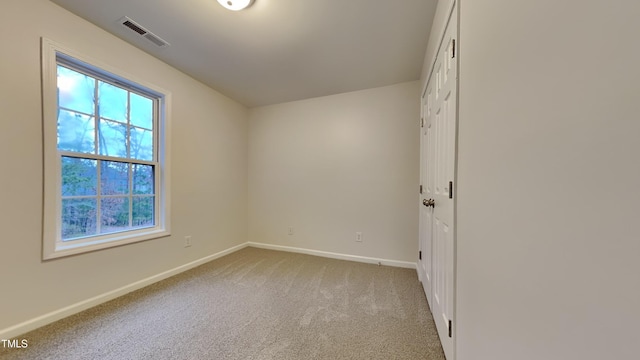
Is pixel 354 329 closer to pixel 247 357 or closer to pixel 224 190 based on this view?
pixel 247 357

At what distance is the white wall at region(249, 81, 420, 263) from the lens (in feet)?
8.98

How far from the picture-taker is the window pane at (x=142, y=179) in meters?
2.25

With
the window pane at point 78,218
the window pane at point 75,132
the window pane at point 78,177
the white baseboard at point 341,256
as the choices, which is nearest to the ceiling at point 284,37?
the window pane at point 75,132

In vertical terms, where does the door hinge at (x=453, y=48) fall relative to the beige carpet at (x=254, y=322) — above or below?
above

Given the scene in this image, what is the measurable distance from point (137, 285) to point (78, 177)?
1.11 metres

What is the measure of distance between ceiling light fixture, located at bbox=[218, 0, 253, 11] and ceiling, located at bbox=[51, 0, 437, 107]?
6 centimetres

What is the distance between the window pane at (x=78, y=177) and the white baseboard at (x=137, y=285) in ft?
2.91

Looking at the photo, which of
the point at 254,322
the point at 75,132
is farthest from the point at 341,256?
the point at 75,132

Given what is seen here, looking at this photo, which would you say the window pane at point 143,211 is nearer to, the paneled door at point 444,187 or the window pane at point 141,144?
the window pane at point 141,144

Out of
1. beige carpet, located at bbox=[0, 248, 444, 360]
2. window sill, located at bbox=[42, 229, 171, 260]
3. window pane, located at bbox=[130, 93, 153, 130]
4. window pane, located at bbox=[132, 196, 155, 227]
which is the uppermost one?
window pane, located at bbox=[130, 93, 153, 130]

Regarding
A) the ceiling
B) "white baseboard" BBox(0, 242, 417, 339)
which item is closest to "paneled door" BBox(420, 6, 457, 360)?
the ceiling

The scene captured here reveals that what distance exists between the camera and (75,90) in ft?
5.90

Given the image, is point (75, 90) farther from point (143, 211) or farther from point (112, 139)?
point (143, 211)

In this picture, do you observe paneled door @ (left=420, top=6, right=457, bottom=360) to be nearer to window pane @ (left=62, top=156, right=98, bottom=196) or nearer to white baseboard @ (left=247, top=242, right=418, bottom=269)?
white baseboard @ (left=247, top=242, right=418, bottom=269)
